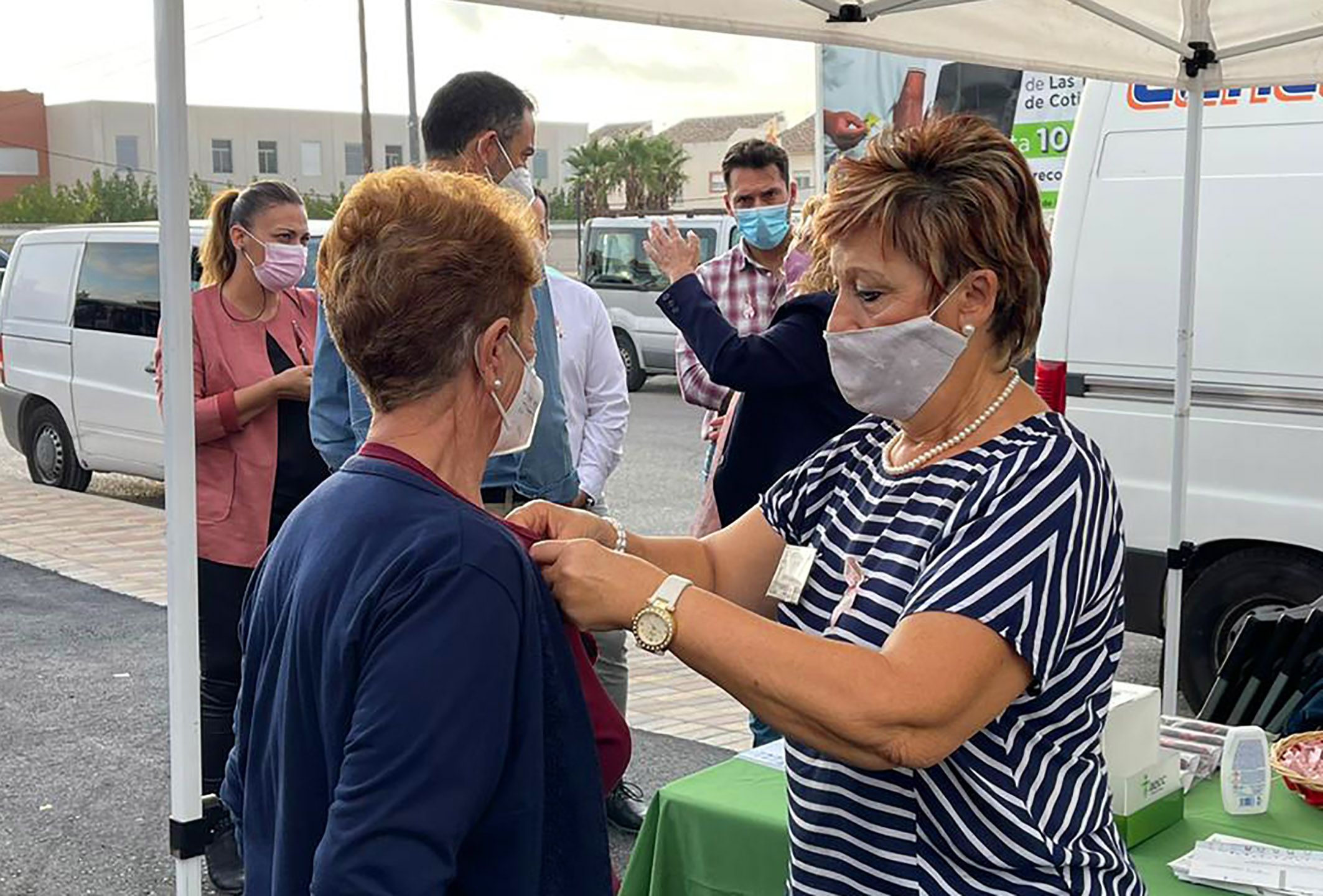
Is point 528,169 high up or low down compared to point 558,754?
up

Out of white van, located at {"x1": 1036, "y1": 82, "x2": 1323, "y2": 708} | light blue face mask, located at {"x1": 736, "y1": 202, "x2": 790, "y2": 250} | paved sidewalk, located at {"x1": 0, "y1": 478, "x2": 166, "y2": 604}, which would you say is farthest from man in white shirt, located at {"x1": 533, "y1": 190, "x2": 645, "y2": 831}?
paved sidewalk, located at {"x1": 0, "y1": 478, "x2": 166, "y2": 604}

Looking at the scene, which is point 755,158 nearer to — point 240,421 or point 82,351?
point 240,421

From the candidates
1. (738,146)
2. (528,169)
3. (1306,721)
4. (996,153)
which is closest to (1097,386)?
(738,146)

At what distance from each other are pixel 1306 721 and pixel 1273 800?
76 centimetres

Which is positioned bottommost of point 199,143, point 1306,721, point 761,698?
point 1306,721

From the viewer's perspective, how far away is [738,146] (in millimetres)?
4961

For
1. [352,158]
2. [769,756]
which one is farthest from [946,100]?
[352,158]

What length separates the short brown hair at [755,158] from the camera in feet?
16.2

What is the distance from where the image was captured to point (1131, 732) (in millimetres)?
2428

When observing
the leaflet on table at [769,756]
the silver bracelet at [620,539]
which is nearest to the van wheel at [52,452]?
the leaflet on table at [769,756]

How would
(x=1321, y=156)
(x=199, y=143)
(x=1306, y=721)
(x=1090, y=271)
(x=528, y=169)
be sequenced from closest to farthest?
(x=1306, y=721)
(x=528, y=169)
(x=1321, y=156)
(x=1090, y=271)
(x=199, y=143)

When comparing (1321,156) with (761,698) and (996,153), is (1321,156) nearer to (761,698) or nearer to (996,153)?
(996,153)

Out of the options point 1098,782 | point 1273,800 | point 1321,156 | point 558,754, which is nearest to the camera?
point 558,754

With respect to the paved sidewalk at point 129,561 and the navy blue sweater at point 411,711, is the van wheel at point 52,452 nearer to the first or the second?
the paved sidewalk at point 129,561
